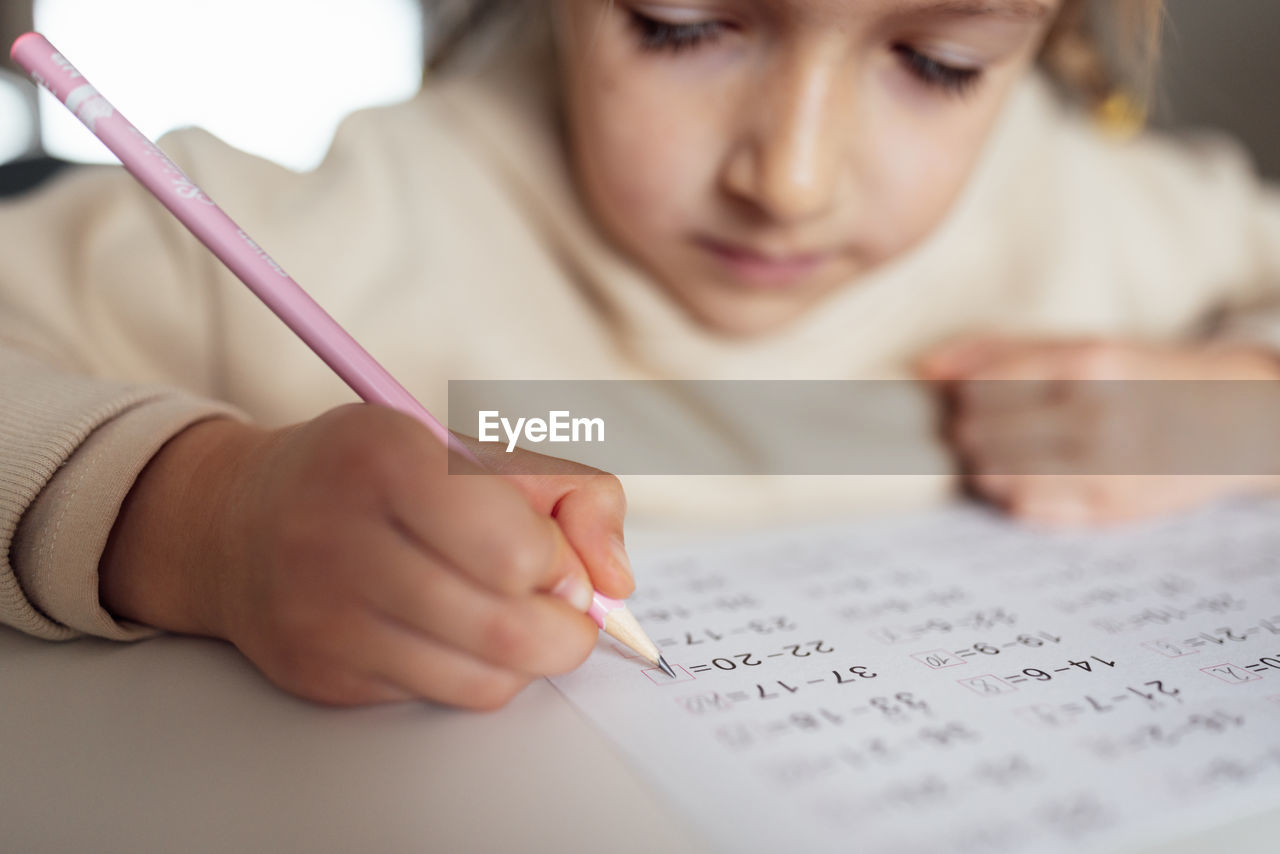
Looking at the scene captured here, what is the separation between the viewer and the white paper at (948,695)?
0.18 m

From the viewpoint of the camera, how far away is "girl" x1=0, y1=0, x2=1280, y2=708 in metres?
0.22

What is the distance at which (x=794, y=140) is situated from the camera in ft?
1.10

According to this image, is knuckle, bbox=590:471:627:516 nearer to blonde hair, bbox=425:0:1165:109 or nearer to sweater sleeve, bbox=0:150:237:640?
sweater sleeve, bbox=0:150:237:640

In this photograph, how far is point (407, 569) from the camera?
0.21m

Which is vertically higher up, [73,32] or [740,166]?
[73,32]

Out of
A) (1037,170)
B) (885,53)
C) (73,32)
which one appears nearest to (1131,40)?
(1037,170)

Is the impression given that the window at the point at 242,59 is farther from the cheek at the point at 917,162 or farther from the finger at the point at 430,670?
the finger at the point at 430,670

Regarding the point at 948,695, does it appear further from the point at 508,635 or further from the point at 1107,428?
the point at 1107,428

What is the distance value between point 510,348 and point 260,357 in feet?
0.36

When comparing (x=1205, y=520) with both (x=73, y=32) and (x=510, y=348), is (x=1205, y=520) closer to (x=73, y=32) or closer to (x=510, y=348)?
(x=510, y=348)

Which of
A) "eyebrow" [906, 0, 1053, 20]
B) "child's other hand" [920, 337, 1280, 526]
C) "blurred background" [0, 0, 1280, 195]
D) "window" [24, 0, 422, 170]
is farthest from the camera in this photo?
"window" [24, 0, 422, 170]

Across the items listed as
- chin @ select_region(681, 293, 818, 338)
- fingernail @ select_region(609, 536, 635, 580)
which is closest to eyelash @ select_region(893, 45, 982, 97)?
chin @ select_region(681, 293, 818, 338)

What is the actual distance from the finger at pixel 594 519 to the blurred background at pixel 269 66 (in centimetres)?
77

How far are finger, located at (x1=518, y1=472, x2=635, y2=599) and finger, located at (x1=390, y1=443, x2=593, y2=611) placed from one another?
0.03 m
